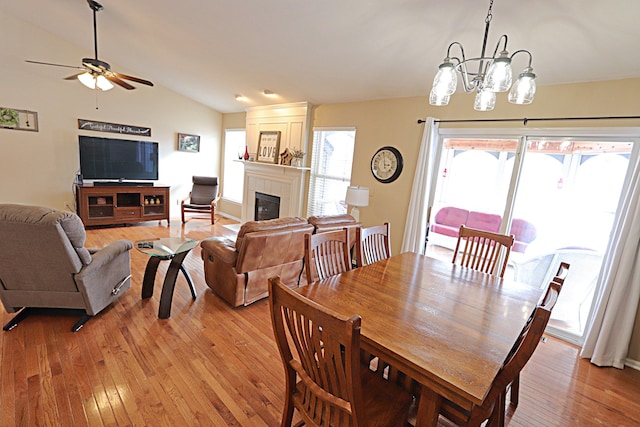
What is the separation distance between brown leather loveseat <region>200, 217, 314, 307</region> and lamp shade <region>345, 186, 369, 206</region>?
1.08 m

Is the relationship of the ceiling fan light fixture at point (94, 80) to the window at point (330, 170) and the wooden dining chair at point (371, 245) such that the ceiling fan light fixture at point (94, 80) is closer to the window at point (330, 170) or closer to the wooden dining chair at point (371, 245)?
the window at point (330, 170)

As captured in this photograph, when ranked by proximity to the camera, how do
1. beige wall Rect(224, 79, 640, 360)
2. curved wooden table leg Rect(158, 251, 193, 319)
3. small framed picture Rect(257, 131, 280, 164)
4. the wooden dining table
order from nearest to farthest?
the wooden dining table < beige wall Rect(224, 79, 640, 360) < curved wooden table leg Rect(158, 251, 193, 319) < small framed picture Rect(257, 131, 280, 164)

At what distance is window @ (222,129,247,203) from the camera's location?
280 inches

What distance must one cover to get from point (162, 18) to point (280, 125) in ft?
8.04

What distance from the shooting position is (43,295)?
2375mm

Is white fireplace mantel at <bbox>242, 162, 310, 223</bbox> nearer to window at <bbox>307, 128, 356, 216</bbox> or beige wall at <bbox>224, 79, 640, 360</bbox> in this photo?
window at <bbox>307, 128, 356, 216</bbox>

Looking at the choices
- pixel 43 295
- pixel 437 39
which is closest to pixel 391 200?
pixel 437 39

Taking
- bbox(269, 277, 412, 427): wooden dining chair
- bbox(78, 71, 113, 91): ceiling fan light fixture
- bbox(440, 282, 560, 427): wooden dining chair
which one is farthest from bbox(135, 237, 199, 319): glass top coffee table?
bbox(440, 282, 560, 427): wooden dining chair

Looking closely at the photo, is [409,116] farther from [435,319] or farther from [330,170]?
[435,319]

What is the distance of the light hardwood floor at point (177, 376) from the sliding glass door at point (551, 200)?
26.0 inches

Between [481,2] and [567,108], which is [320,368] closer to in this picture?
[481,2]

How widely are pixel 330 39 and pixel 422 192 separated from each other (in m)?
2.02

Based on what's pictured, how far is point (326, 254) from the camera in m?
2.03

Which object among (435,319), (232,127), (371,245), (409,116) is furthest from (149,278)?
(232,127)
